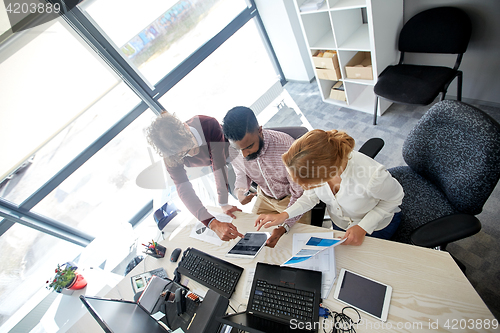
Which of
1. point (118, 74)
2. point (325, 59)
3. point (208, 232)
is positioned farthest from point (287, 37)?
point (208, 232)

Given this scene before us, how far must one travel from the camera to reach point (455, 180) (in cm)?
111

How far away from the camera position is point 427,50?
6.90 ft

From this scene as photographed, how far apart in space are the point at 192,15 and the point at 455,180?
2916 millimetres

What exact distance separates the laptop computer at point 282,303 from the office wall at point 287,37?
10.4ft

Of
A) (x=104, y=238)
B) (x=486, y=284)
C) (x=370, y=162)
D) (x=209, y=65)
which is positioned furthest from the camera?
(x=209, y=65)

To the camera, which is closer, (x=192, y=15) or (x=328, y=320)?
(x=328, y=320)

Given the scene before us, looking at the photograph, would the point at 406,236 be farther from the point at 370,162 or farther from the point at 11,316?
the point at 11,316

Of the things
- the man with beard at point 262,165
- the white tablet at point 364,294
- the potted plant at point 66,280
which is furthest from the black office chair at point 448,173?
the potted plant at point 66,280

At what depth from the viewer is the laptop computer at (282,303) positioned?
904 millimetres

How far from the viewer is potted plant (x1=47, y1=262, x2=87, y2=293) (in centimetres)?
161

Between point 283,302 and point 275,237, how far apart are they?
32cm

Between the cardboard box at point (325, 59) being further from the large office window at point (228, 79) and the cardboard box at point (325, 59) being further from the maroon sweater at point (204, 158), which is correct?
the maroon sweater at point (204, 158)

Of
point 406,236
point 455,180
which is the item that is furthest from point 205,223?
point 455,180

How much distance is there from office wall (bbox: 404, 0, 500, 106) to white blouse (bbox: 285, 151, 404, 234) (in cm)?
186
